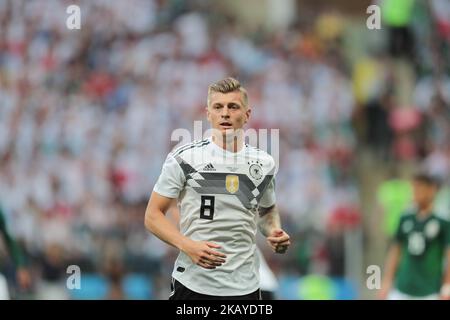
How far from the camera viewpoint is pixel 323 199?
15.4 meters

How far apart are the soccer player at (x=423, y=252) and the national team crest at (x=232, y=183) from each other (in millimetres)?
3648

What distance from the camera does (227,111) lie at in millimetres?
6043

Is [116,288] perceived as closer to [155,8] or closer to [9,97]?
[9,97]

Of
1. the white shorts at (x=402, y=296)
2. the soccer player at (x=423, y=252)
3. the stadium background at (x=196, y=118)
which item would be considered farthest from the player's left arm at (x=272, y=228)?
the stadium background at (x=196, y=118)

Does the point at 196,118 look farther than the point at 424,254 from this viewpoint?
Yes

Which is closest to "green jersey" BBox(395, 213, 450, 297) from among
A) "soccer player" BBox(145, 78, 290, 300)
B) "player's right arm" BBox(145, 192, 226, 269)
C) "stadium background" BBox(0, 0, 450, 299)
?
"soccer player" BBox(145, 78, 290, 300)

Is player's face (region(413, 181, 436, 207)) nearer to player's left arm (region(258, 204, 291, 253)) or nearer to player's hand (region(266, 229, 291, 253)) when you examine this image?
player's left arm (region(258, 204, 291, 253))

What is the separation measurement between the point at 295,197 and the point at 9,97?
183 inches

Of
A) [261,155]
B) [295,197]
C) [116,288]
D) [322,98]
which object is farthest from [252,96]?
[261,155]

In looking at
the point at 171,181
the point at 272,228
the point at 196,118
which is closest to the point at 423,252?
the point at 272,228

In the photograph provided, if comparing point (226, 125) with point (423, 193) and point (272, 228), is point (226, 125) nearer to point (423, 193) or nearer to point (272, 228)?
point (272, 228)

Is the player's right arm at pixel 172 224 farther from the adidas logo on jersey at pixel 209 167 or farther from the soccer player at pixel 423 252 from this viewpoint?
the soccer player at pixel 423 252

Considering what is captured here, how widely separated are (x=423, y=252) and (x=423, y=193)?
1.55 feet

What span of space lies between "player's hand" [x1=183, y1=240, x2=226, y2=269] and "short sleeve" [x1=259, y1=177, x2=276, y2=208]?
59 centimetres
